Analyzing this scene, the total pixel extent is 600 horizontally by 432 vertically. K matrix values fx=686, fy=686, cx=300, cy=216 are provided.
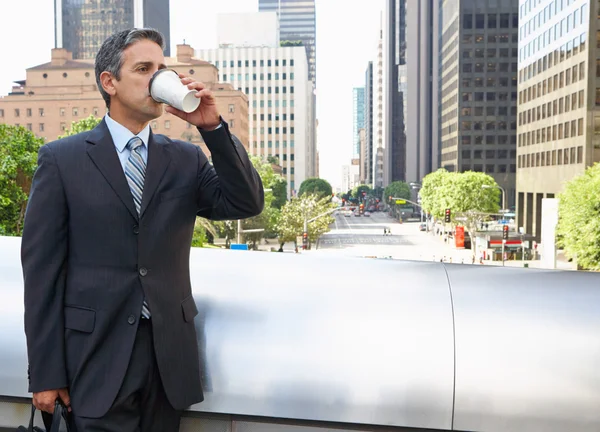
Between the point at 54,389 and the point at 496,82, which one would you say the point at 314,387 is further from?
the point at 496,82

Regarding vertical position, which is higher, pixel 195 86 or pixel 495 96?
pixel 495 96

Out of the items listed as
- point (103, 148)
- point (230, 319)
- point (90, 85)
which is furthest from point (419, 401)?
point (90, 85)

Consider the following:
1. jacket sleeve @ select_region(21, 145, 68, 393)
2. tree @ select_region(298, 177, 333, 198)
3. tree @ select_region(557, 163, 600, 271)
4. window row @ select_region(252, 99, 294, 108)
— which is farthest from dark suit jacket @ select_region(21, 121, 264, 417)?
window row @ select_region(252, 99, 294, 108)

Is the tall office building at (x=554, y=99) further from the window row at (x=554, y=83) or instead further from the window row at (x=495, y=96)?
the window row at (x=495, y=96)

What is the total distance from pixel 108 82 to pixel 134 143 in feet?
0.73

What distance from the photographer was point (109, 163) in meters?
2.31

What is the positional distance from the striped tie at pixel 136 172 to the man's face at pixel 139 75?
0.42ft

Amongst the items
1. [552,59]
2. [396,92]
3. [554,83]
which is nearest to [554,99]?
[554,83]

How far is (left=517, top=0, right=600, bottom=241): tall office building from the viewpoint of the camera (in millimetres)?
53562

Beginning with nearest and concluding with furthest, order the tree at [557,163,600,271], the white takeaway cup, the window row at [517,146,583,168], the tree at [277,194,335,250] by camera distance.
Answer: the white takeaway cup, the tree at [557,163,600,271], the window row at [517,146,583,168], the tree at [277,194,335,250]

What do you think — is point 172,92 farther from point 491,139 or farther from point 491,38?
point 491,38

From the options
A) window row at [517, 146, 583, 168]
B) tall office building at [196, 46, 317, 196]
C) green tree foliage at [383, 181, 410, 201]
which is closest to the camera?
window row at [517, 146, 583, 168]

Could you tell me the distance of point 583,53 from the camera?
54.4 m

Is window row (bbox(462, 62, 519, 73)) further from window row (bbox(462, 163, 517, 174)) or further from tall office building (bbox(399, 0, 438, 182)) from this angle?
tall office building (bbox(399, 0, 438, 182))
